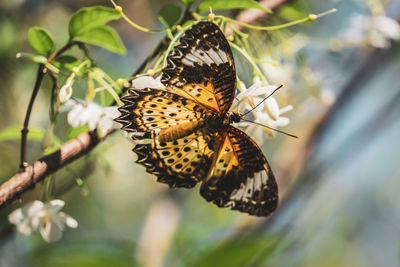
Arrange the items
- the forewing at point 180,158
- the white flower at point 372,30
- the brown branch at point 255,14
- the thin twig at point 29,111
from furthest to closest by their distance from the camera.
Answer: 1. the white flower at point 372,30
2. the brown branch at point 255,14
3. the forewing at point 180,158
4. the thin twig at point 29,111

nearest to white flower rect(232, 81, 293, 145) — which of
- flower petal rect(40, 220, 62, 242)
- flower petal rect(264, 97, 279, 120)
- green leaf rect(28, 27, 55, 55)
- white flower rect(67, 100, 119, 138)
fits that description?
flower petal rect(264, 97, 279, 120)

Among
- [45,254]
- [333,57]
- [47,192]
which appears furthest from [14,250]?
[333,57]

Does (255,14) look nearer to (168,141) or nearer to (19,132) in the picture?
(168,141)

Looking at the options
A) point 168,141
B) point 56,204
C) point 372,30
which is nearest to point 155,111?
point 168,141

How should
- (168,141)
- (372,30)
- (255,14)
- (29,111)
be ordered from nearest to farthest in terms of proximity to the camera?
(29,111) < (168,141) < (255,14) < (372,30)

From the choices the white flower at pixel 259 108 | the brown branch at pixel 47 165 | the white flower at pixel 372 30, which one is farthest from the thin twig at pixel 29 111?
the white flower at pixel 372 30

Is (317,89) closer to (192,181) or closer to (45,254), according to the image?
(192,181)

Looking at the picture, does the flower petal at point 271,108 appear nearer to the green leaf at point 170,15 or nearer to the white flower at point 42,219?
the green leaf at point 170,15
